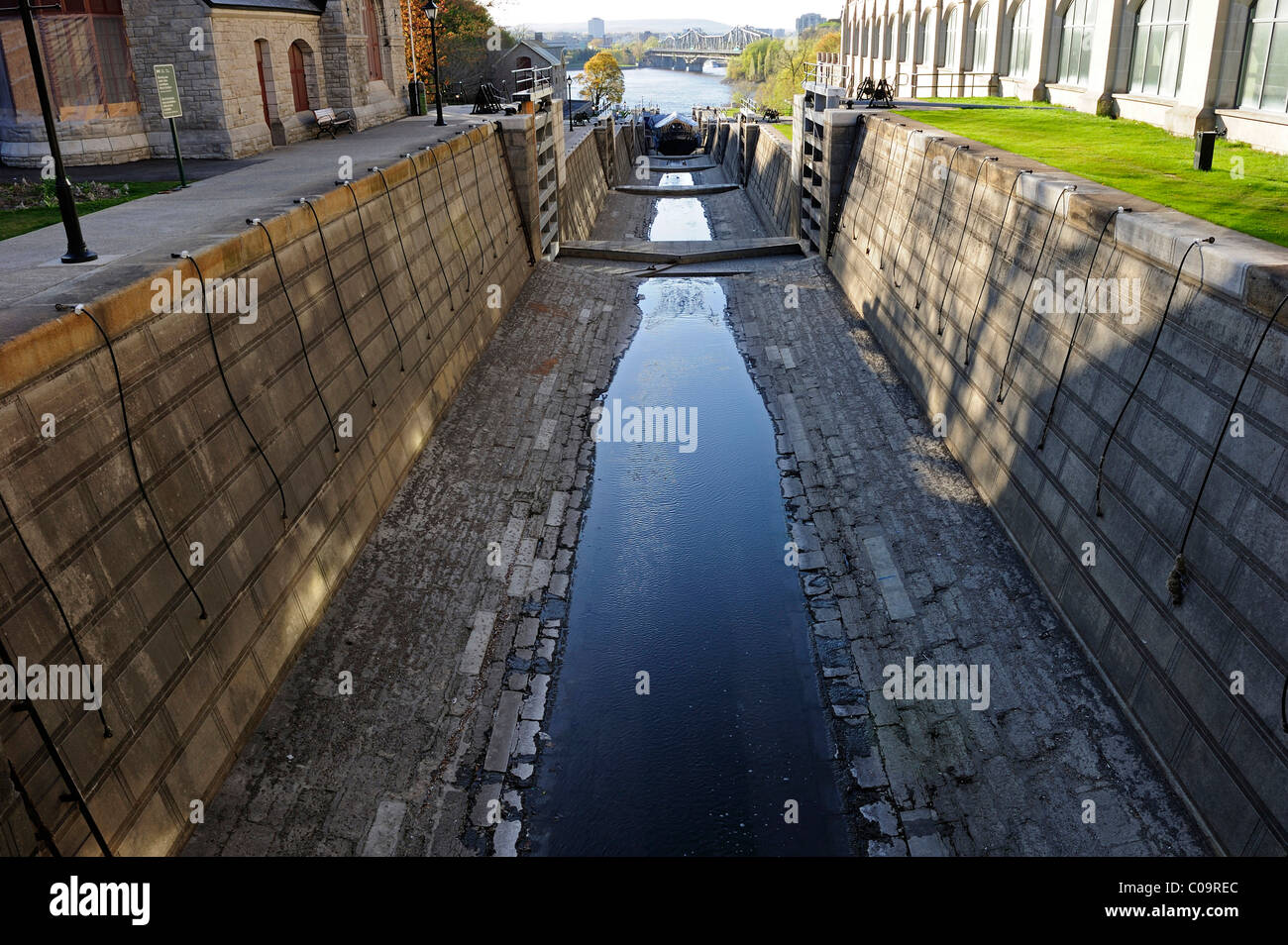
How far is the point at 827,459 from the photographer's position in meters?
19.8

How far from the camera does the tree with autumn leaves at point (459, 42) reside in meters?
59.6

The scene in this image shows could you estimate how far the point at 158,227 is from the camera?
50.5 feet

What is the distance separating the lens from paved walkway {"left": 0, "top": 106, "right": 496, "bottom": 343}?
34.1ft

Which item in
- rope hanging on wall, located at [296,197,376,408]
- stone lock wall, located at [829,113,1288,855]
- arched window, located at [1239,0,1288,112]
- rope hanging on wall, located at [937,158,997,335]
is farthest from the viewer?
arched window, located at [1239,0,1288,112]

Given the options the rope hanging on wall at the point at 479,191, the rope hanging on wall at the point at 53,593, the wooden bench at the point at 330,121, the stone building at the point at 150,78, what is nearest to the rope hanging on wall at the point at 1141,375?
the rope hanging on wall at the point at 53,593

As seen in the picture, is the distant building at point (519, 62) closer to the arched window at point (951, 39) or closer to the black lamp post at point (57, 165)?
the arched window at point (951, 39)

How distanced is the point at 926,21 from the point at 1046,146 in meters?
35.8

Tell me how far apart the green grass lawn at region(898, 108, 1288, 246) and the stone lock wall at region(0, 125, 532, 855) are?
13.6m

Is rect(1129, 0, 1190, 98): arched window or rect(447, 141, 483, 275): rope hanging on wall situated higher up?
rect(1129, 0, 1190, 98): arched window

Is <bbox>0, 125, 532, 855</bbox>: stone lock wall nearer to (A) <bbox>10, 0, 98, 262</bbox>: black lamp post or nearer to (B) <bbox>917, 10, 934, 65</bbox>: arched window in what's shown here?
(A) <bbox>10, 0, 98, 262</bbox>: black lamp post

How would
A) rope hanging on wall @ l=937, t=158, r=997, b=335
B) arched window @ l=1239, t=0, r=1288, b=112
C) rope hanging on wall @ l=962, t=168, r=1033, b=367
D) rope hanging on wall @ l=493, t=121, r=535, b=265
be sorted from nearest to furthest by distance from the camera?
1. rope hanging on wall @ l=962, t=168, r=1033, b=367
2. rope hanging on wall @ l=937, t=158, r=997, b=335
3. arched window @ l=1239, t=0, r=1288, b=112
4. rope hanging on wall @ l=493, t=121, r=535, b=265

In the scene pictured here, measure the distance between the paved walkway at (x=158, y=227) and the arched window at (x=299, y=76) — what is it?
3.78 m

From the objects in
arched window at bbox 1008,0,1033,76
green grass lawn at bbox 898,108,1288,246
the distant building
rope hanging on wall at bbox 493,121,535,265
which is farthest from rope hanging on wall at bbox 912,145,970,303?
the distant building
